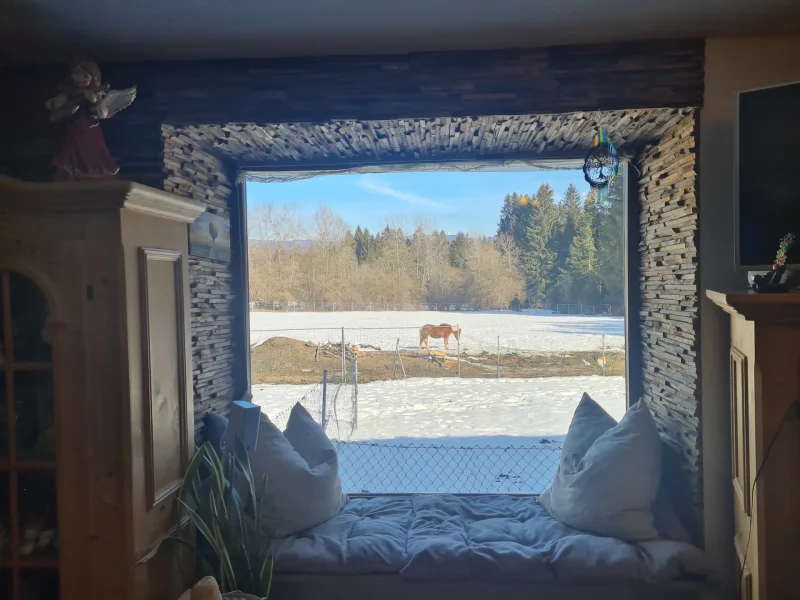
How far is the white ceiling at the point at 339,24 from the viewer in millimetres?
1442

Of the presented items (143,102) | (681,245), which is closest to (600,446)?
(681,245)

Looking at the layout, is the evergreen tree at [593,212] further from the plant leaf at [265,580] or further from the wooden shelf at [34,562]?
the wooden shelf at [34,562]

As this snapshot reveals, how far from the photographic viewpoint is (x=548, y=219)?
2225 mm

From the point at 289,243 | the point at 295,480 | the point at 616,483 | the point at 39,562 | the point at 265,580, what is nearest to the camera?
the point at 39,562

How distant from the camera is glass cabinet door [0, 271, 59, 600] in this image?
1458 millimetres

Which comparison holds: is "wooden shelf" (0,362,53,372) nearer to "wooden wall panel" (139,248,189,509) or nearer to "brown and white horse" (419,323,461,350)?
"wooden wall panel" (139,248,189,509)

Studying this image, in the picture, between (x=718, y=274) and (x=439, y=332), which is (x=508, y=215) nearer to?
(x=439, y=332)

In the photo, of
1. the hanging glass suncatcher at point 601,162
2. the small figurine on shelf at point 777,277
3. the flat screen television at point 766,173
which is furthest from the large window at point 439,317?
the small figurine on shelf at point 777,277

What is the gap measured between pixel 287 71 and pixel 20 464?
4.91 ft

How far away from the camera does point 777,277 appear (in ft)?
4.75

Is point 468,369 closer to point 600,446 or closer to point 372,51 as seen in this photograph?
point 600,446

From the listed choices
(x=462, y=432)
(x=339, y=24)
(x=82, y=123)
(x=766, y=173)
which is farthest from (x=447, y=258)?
(x=82, y=123)

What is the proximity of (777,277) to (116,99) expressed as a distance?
204 centimetres

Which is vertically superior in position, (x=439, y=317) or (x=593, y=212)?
(x=593, y=212)
